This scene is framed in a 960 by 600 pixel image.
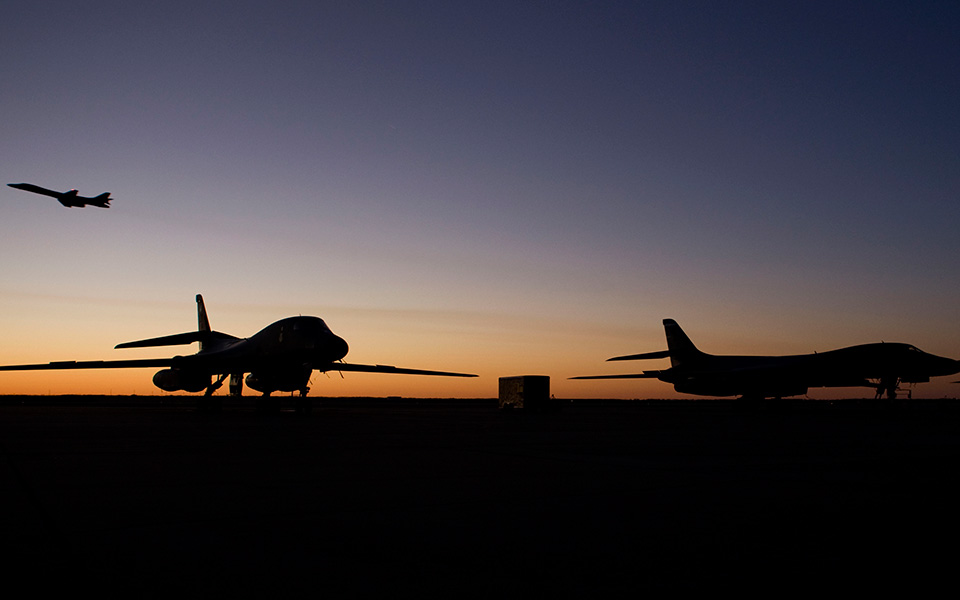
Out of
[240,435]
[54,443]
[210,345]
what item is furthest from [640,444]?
[210,345]

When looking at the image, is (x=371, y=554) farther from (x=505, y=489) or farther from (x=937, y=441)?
(x=937, y=441)

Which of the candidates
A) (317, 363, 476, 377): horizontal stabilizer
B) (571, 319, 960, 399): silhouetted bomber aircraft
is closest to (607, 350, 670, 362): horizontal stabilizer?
(571, 319, 960, 399): silhouetted bomber aircraft

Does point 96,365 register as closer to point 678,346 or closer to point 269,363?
point 269,363

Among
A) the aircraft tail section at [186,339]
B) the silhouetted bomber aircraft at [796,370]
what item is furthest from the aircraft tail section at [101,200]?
the silhouetted bomber aircraft at [796,370]

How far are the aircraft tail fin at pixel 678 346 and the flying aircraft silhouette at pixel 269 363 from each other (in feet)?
77.5

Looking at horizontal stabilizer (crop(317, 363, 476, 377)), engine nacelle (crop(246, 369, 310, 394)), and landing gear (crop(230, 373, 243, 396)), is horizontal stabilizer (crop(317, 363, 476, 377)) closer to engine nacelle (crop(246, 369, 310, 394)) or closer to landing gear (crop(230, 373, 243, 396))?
engine nacelle (crop(246, 369, 310, 394))

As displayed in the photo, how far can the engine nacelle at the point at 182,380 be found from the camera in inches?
1222

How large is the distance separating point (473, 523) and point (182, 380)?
28963 mm

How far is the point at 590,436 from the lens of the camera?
610 inches

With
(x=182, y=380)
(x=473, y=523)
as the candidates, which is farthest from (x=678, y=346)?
(x=473, y=523)

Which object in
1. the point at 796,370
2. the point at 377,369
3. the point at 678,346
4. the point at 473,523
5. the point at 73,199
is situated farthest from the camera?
the point at 678,346

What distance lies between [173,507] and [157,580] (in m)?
2.32

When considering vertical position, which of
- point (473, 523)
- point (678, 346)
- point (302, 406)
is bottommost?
point (473, 523)

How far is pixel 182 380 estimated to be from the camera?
31.1 meters
